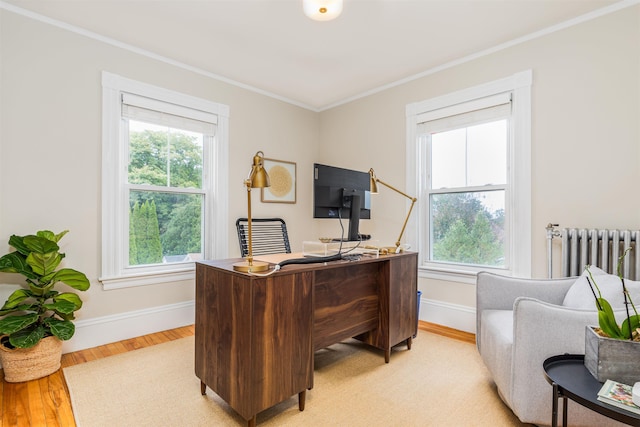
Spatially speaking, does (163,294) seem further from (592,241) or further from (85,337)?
(592,241)

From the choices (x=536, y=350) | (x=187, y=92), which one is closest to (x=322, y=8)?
(x=187, y=92)

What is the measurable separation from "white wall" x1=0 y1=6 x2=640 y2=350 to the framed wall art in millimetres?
1162

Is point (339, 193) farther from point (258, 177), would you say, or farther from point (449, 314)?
point (449, 314)

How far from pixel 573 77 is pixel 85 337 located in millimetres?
4635

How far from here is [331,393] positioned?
A: 6.79 ft

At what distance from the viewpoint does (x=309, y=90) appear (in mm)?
4012

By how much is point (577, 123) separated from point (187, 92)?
143 inches

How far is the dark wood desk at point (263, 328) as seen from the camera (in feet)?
5.33

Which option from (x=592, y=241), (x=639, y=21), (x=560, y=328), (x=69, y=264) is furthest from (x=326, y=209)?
(x=639, y=21)

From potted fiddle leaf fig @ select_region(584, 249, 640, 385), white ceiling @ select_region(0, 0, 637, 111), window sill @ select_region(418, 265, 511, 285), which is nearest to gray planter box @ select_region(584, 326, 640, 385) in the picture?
potted fiddle leaf fig @ select_region(584, 249, 640, 385)

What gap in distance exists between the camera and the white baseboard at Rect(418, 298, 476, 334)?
3152 millimetres

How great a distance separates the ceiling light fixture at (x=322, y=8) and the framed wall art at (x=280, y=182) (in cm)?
202

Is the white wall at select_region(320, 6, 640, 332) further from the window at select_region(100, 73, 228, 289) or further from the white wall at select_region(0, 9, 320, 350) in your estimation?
the white wall at select_region(0, 9, 320, 350)

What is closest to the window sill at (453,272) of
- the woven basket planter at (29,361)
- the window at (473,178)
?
the window at (473,178)
